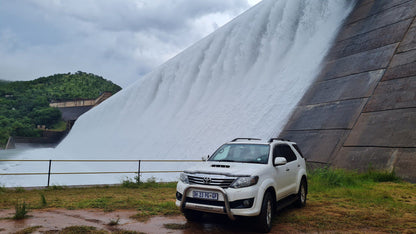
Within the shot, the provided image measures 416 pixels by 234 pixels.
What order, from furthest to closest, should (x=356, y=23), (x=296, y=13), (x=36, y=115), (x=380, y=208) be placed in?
(x=36, y=115) → (x=296, y=13) → (x=356, y=23) → (x=380, y=208)

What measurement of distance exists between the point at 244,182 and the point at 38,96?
305ft

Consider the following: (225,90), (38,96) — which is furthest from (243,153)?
(38,96)

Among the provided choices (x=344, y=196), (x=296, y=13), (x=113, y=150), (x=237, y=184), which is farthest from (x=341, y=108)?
(x=113, y=150)

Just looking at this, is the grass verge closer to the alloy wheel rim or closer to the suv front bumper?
the alloy wheel rim

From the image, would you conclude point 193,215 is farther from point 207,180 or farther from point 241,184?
point 241,184

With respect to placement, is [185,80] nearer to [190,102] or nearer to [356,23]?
[190,102]

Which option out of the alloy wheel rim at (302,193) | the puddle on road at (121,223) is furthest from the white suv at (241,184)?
the alloy wheel rim at (302,193)

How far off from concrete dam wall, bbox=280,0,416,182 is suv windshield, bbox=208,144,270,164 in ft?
18.8

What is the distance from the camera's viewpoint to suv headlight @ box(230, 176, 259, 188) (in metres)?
5.21

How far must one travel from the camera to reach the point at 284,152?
7.09m

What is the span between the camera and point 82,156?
30.0 metres

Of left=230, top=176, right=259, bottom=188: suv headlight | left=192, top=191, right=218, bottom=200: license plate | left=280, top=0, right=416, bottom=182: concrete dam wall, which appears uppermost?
left=280, top=0, right=416, bottom=182: concrete dam wall

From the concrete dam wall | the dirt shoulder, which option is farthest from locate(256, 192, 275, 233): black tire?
the concrete dam wall

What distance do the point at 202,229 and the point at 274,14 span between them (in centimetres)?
2128
